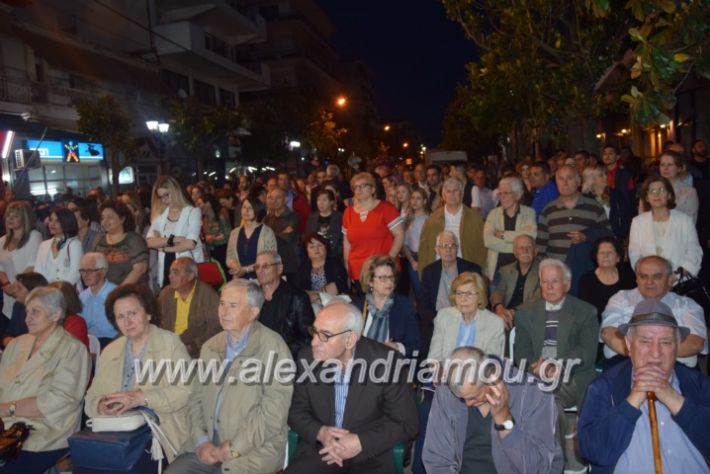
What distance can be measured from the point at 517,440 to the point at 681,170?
16.6 feet

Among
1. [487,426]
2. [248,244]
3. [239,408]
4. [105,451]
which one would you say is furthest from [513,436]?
[248,244]

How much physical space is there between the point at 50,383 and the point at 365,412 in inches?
93.2

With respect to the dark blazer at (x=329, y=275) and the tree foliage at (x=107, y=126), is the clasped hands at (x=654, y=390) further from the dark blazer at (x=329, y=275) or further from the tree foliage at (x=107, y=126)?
the tree foliage at (x=107, y=126)

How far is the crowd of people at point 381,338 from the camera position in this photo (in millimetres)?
3104

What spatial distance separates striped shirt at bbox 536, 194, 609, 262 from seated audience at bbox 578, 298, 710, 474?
3.14 metres

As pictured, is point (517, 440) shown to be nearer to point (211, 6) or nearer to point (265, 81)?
point (211, 6)

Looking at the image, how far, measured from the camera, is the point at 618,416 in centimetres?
283

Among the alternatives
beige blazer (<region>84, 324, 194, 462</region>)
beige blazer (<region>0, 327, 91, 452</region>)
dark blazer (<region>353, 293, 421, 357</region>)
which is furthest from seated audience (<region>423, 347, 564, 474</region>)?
beige blazer (<region>0, 327, 91, 452</region>)

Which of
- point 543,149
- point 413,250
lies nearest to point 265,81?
point 543,149

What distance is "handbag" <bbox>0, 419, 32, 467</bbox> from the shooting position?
12.5 feet

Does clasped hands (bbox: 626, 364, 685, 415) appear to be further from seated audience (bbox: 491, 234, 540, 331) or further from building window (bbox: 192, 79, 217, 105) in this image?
building window (bbox: 192, 79, 217, 105)

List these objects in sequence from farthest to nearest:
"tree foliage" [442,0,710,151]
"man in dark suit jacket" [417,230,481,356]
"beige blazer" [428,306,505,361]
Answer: "tree foliage" [442,0,710,151]
"man in dark suit jacket" [417,230,481,356]
"beige blazer" [428,306,505,361]

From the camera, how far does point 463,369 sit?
311 cm

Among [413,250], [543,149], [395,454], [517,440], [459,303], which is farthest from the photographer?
[543,149]
